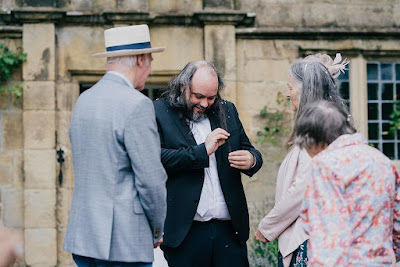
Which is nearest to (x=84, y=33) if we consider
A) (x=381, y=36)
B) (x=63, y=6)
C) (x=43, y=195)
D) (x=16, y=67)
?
(x=63, y=6)

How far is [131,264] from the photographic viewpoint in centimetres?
362

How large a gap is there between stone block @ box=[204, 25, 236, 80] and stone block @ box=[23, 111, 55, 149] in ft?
6.47

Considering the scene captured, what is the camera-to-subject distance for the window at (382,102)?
8.54 metres

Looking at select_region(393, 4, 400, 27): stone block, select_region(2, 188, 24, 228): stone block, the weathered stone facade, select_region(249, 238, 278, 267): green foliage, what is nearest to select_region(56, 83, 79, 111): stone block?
the weathered stone facade

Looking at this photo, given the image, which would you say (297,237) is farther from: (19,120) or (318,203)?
(19,120)

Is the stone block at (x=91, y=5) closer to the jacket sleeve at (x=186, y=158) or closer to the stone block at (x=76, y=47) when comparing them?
the stone block at (x=76, y=47)

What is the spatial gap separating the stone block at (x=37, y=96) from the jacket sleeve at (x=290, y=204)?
13.9ft

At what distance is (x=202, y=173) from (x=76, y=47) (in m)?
3.92

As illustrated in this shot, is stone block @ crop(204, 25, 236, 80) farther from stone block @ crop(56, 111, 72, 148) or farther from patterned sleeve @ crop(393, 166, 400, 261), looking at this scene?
patterned sleeve @ crop(393, 166, 400, 261)

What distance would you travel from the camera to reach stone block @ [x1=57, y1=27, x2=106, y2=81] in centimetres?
781

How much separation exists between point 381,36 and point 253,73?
167cm

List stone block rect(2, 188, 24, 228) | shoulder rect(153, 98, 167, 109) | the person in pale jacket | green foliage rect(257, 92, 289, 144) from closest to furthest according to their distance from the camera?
the person in pale jacket, shoulder rect(153, 98, 167, 109), stone block rect(2, 188, 24, 228), green foliage rect(257, 92, 289, 144)

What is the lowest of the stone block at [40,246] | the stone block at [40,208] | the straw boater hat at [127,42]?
the stone block at [40,246]

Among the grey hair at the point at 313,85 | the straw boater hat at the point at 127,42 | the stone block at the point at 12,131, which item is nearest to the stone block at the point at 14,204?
the stone block at the point at 12,131
